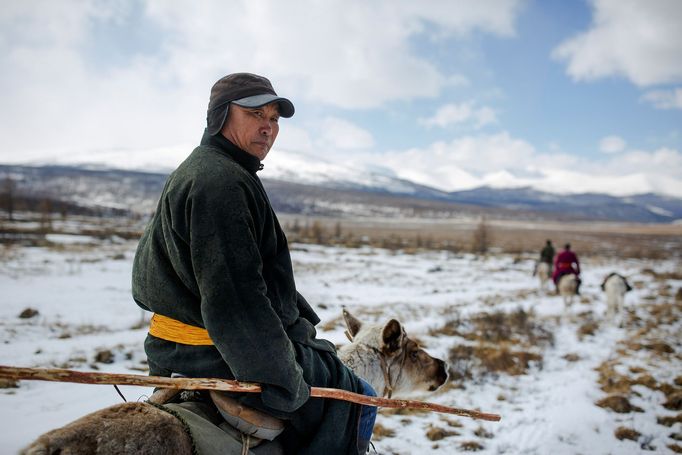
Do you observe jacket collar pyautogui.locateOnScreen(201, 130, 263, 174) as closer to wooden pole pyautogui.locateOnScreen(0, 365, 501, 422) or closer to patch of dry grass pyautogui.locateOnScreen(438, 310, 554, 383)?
wooden pole pyautogui.locateOnScreen(0, 365, 501, 422)

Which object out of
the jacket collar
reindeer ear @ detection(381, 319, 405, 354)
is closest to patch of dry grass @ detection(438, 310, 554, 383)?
reindeer ear @ detection(381, 319, 405, 354)

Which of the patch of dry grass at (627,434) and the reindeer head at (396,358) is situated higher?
the reindeer head at (396,358)

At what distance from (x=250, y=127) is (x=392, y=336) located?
193cm

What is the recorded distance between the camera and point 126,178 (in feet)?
595

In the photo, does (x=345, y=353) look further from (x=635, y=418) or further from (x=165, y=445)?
(x=635, y=418)

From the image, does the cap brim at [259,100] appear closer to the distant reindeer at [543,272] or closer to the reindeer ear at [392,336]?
the reindeer ear at [392,336]

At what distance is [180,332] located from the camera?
198 centimetres

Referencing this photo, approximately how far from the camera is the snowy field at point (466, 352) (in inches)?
228

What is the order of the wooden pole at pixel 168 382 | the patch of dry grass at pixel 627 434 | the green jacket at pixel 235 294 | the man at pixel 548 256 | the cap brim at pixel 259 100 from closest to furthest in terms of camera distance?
the wooden pole at pixel 168 382, the green jacket at pixel 235 294, the cap brim at pixel 259 100, the patch of dry grass at pixel 627 434, the man at pixel 548 256

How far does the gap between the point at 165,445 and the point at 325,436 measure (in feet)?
2.75

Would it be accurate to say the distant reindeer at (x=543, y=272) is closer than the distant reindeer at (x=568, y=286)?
No

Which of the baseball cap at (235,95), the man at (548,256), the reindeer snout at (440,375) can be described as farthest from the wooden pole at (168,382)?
the man at (548,256)

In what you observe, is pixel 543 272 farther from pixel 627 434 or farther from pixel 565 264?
pixel 627 434

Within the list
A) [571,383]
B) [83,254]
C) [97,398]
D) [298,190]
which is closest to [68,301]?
[97,398]
